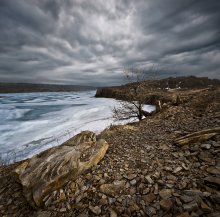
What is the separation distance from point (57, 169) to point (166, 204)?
111 inches

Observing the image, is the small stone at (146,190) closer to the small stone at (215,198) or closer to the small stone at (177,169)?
the small stone at (177,169)

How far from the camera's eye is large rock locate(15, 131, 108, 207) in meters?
4.09

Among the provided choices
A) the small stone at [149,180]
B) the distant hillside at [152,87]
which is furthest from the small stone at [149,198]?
the distant hillside at [152,87]

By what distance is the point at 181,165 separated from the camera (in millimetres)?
4414

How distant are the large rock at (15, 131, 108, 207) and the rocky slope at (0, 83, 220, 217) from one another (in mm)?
175

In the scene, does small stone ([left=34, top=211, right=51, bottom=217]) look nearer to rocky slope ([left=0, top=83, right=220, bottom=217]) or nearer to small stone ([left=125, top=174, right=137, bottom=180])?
rocky slope ([left=0, top=83, right=220, bottom=217])

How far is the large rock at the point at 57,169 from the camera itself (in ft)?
13.4

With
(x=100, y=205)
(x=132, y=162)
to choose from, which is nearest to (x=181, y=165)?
(x=132, y=162)

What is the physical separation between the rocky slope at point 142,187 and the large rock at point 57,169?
0.17m

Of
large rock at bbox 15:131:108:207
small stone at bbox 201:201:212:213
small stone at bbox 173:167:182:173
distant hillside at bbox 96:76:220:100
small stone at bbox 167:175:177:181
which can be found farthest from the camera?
distant hillside at bbox 96:76:220:100

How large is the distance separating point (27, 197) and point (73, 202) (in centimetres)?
125

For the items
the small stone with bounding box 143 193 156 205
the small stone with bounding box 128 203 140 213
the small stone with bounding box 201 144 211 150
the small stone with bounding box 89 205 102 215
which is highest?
the small stone with bounding box 201 144 211 150

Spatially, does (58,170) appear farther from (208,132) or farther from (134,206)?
(208,132)

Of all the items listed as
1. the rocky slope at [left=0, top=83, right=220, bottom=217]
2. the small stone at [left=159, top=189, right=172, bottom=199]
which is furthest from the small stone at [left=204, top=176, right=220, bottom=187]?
the small stone at [left=159, top=189, right=172, bottom=199]
